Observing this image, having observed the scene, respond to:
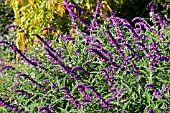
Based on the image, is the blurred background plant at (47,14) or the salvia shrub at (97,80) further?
the blurred background plant at (47,14)

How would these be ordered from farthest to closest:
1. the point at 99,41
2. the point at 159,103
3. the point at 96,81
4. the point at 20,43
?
1. the point at 20,43
2. the point at 99,41
3. the point at 96,81
4. the point at 159,103

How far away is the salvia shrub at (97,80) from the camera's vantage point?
2809 mm

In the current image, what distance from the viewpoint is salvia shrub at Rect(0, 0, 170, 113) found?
281cm

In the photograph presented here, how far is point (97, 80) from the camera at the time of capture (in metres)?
3.19

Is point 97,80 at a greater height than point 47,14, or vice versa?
point 47,14

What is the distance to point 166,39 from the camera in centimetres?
363

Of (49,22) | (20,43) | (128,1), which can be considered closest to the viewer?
(49,22)

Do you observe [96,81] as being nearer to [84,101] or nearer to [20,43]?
[84,101]

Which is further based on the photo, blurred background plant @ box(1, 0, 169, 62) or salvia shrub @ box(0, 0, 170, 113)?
blurred background plant @ box(1, 0, 169, 62)

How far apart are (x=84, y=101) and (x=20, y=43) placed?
473cm

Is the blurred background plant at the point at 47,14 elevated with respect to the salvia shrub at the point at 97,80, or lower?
elevated

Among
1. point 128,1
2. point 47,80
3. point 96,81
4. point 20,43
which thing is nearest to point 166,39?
point 96,81

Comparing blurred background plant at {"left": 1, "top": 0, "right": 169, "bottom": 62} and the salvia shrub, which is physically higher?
blurred background plant at {"left": 1, "top": 0, "right": 169, "bottom": 62}

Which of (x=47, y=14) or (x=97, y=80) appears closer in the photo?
(x=97, y=80)
